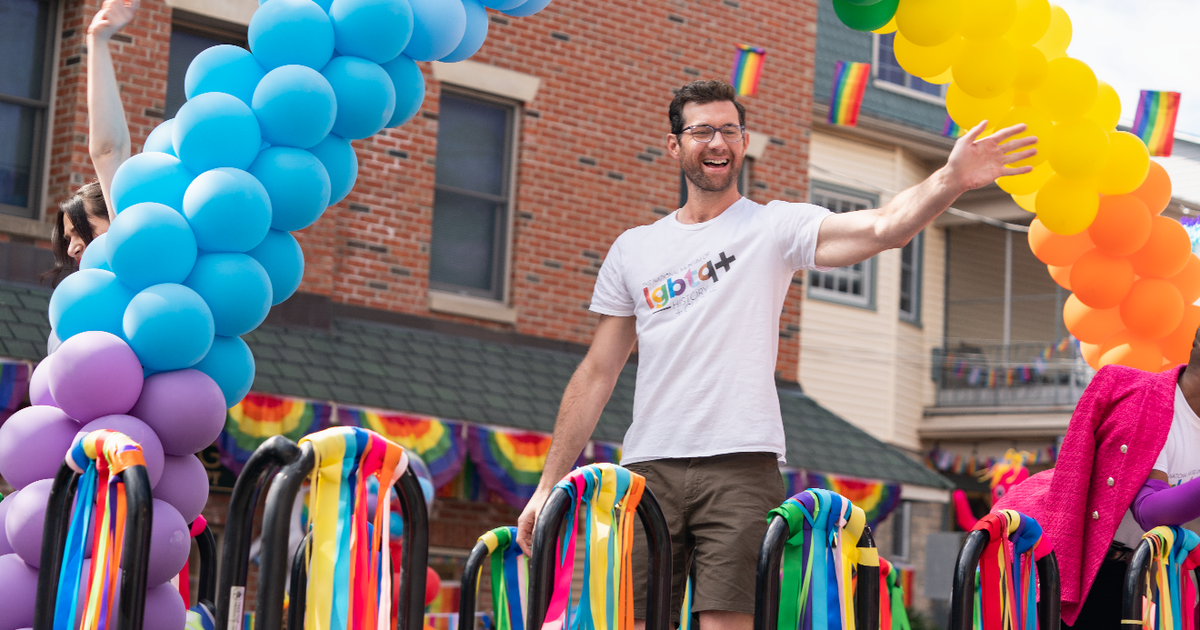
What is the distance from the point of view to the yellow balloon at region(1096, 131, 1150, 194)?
17.5 ft

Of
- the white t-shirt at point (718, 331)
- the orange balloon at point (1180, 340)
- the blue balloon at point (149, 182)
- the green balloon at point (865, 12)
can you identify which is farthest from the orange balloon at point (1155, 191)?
the blue balloon at point (149, 182)

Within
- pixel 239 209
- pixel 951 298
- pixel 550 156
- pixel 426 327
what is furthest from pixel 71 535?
pixel 951 298

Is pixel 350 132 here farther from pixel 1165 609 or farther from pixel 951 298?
pixel 951 298

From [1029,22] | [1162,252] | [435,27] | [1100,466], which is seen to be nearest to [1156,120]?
[1162,252]

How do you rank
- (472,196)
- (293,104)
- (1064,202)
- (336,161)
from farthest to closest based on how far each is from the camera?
(472,196), (1064,202), (336,161), (293,104)

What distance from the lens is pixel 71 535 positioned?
299cm

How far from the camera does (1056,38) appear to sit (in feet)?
17.6

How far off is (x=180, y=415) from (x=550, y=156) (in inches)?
296

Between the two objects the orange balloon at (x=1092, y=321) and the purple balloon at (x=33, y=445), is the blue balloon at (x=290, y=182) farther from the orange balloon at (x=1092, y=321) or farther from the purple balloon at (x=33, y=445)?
the orange balloon at (x=1092, y=321)

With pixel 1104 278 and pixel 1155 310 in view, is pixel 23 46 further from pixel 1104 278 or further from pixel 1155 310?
pixel 1155 310

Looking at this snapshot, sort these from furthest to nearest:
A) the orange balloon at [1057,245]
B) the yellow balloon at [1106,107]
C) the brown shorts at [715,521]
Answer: the orange balloon at [1057,245]
the yellow balloon at [1106,107]
the brown shorts at [715,521]

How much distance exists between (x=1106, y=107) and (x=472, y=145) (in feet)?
21.5

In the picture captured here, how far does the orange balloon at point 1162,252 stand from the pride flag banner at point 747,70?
6059 mm

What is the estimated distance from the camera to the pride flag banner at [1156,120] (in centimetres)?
724
